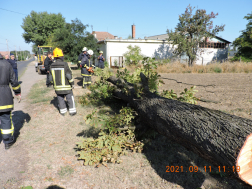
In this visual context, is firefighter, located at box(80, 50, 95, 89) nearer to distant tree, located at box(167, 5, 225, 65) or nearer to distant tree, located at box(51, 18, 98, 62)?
distant tree, located at box(51, 18, 98, 62)

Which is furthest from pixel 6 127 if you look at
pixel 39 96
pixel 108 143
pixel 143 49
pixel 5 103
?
pixel 143 49

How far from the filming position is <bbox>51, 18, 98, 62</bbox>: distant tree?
1634 centimetres

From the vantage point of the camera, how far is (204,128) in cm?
195

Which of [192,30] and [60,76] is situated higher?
[192,30]

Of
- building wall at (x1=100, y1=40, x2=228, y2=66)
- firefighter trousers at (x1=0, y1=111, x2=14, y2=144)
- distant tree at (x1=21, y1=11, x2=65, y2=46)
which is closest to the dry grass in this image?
building wall at (x1=100, y1=40, x2=228, y2=66)

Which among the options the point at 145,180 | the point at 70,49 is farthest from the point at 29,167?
the point at 70,49

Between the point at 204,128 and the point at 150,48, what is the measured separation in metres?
20.2

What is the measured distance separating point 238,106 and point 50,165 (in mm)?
5616

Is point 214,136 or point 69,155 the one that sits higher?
point 214,136

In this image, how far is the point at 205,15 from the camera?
17.8 metres

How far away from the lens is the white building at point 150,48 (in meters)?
18.9

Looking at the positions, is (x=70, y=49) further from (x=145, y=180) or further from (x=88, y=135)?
(x=145, y=180)

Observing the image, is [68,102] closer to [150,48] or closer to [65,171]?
[65,171]

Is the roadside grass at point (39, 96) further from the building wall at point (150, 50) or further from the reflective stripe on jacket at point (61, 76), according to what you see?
the building wall at point (150, 50)
